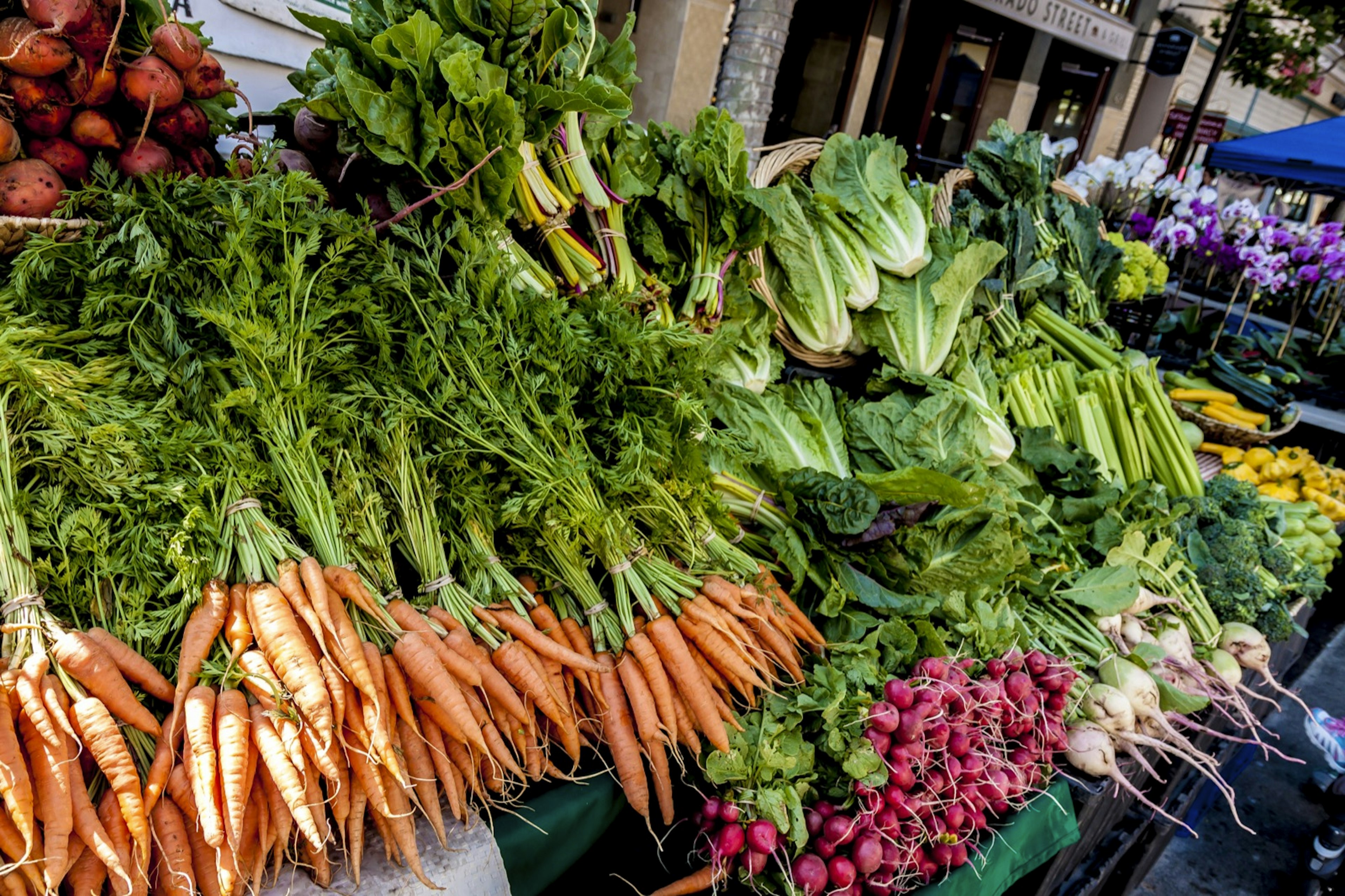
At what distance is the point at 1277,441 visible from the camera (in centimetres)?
572

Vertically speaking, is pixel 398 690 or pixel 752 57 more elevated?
pixel 752 57

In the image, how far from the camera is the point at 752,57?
5.50 m

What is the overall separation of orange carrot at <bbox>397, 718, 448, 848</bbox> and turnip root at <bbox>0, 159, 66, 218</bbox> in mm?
1351

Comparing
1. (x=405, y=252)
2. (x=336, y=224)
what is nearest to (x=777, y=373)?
(x=405, y=252)

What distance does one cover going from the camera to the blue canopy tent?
7875 millimetres

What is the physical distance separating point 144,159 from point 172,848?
1498 millimetres

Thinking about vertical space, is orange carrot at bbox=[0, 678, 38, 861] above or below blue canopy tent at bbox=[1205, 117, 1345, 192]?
below

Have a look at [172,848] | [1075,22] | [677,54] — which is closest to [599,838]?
[172,848]

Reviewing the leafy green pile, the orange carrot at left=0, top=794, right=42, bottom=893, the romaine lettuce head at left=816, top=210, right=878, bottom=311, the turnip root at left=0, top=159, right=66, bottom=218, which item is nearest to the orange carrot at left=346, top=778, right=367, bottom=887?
the orange carrot at left=0, top=794, right=42, bottom=893

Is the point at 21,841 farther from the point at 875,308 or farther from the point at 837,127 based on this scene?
the point at 837,127

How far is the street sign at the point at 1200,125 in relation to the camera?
1031 cm

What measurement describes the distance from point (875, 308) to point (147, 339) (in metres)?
2.53

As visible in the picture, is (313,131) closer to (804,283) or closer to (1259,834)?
(804,283)

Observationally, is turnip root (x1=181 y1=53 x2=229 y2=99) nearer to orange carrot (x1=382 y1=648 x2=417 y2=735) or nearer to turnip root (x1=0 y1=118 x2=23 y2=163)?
turnip root (x1=0 y1=118 x2=23 y2=163)
